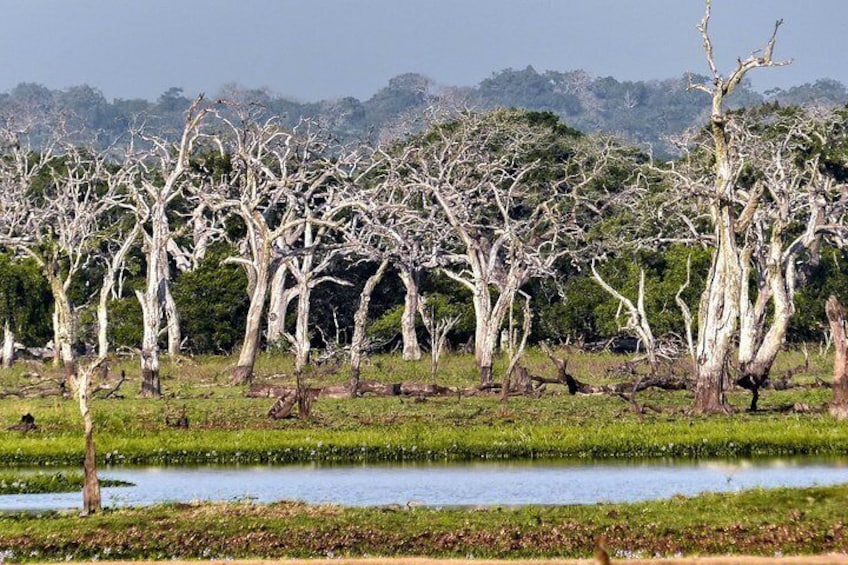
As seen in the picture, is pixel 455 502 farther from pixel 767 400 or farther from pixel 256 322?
pixel 256 322

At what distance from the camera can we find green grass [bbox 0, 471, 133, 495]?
2478 cm

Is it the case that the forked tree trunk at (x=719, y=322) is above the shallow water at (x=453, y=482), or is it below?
above

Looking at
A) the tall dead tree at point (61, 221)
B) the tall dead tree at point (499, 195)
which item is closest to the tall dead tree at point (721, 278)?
the tall dead tree at point (499, 195)

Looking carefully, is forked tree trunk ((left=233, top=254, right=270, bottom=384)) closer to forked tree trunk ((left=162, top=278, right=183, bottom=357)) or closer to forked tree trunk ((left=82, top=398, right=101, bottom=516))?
forked tree trunk ((left=162, top=278, right=183, bottom=357))

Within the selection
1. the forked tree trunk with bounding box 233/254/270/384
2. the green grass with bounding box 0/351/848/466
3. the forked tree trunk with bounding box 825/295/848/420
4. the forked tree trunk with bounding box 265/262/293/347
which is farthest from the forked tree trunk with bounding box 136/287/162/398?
the forked tree trunk with bounding box 825/295/848/420

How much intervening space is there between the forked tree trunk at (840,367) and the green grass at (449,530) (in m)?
12.8

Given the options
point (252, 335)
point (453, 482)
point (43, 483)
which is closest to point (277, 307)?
point (252, 335)

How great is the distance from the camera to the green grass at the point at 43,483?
2478cm

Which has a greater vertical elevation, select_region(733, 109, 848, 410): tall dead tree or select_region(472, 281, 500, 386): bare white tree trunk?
select_region(733, 109, 848, 410): tall dead tree

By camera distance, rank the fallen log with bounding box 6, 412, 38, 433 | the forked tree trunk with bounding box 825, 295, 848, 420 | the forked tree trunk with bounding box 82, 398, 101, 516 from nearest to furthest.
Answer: the forked tree trunk with bounding box 82, 398, 101, 516, the forked tree trunk with bounding box 825, 295, 848, 420, the fallen log with bounding box 6, 412, 38, 433

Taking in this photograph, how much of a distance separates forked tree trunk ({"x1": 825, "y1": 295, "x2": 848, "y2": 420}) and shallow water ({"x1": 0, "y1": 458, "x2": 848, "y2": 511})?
5.27 metres

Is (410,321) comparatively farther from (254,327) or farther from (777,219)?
(777,219)

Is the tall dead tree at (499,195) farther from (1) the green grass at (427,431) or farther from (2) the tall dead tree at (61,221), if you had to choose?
(2) the tall dead tree at (61,221)

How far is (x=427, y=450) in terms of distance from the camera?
98.0 feet
